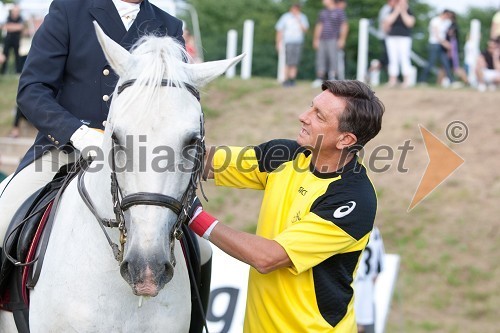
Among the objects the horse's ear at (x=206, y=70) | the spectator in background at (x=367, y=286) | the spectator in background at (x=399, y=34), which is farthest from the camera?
the spectator in background at (x=399, y=34)

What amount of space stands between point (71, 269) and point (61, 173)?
0.82m

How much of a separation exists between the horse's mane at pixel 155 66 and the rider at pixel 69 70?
0.58 metres

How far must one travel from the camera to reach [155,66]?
3234 mm

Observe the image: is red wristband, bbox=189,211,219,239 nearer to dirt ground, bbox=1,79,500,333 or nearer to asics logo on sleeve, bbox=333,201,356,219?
asics logo on sleeve, bbox=333,201,356,219

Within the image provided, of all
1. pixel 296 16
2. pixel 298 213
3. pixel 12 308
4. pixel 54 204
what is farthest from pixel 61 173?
pixel 296 16

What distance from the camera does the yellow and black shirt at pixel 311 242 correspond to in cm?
389

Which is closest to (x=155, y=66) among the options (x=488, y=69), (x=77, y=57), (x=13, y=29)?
(x=77, y=57)

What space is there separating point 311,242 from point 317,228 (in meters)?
0.08

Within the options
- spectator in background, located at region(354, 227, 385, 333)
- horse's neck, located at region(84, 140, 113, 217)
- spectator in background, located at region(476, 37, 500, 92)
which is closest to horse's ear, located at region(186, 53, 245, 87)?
horse's neck, located at region(84, 140, 113, 217)

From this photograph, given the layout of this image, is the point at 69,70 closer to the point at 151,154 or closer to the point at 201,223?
the point at 201,223

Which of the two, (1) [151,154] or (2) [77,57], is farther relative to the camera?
(2) [77,57]

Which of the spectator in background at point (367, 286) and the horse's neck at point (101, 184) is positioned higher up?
the horse's neck at point (101, 184)

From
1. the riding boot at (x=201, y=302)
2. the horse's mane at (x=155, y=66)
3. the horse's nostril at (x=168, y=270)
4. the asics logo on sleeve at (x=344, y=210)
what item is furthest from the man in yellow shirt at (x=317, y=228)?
the horse's mane at (x=155, y=66)

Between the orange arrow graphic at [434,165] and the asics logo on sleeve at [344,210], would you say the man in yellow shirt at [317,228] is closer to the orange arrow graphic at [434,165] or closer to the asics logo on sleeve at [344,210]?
the asics logo on sleeve at [344,210]
